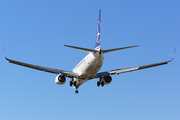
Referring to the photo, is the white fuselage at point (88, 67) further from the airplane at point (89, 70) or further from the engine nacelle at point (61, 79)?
the engine nacelle at point (61, 79)

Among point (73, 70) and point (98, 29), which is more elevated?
point (98, 29)

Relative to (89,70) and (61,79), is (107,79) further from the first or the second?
(61,79)

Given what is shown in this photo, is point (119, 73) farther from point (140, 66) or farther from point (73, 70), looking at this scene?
point (73, 70)

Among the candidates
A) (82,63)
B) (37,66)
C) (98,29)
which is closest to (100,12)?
(98,29)

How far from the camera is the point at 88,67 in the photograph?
52.0 metres

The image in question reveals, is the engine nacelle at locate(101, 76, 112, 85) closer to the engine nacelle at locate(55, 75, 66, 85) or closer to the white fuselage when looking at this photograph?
the white fuselage

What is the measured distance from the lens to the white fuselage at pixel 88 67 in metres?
50.1

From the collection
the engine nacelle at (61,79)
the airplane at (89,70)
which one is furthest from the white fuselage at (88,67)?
the engine nacelle at (61,79)

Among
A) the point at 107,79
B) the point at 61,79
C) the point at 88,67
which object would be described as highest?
the point at 107,79

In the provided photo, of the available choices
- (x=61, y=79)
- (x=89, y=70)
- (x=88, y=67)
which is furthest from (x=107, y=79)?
(x=61, y=79)

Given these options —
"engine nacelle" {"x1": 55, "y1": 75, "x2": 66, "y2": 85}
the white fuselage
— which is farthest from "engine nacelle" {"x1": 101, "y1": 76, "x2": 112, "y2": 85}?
"engine nacelle" {"x1": 55, "y1": 75, "x2": 66, "y2": 85}

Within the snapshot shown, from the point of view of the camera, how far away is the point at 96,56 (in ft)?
164

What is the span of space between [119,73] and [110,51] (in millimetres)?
9714

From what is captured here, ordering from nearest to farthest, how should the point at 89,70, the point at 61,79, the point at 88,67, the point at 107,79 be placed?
the point at 88,67, the point at 89,70, the point at 61,79, the point at 107,79
